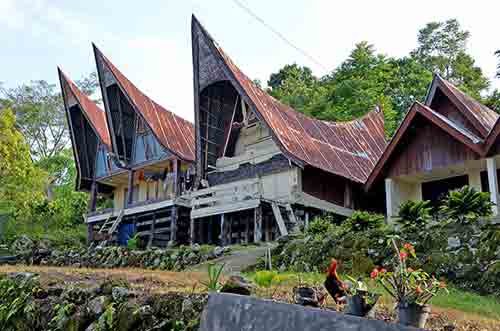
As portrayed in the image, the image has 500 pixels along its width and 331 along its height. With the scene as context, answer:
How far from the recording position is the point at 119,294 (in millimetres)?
8672

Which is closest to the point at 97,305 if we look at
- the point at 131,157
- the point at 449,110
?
the point at 449,110

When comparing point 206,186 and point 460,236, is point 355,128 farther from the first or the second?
point 460,236

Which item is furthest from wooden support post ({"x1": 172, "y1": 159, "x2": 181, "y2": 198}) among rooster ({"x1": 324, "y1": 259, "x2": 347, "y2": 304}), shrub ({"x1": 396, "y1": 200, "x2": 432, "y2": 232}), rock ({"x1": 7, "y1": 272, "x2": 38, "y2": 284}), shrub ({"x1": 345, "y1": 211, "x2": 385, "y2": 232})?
rooster ({"x1": 324, "y1": 259, "x2": 347, "y2": 304})

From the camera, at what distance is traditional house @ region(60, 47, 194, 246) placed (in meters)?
22.4

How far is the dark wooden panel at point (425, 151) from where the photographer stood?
15406 mm

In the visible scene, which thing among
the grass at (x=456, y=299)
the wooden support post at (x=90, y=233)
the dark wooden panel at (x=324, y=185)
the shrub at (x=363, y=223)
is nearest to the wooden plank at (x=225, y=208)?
the dark wooden panel at (x=324, y=185)

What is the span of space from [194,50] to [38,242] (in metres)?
9.89

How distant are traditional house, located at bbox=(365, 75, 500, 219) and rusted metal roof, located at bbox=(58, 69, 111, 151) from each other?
529 inches

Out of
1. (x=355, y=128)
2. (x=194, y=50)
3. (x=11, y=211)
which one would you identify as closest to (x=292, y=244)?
(x=194, y=50)

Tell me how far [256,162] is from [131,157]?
670cm

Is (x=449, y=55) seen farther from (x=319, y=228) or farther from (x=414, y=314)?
(x=414, y=314)

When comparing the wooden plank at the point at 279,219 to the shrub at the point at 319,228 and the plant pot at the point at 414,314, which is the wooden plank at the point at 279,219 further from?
the plant pot at the point at 414,314

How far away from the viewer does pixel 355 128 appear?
24781 mm

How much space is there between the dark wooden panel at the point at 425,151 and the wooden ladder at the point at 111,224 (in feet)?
38.4
